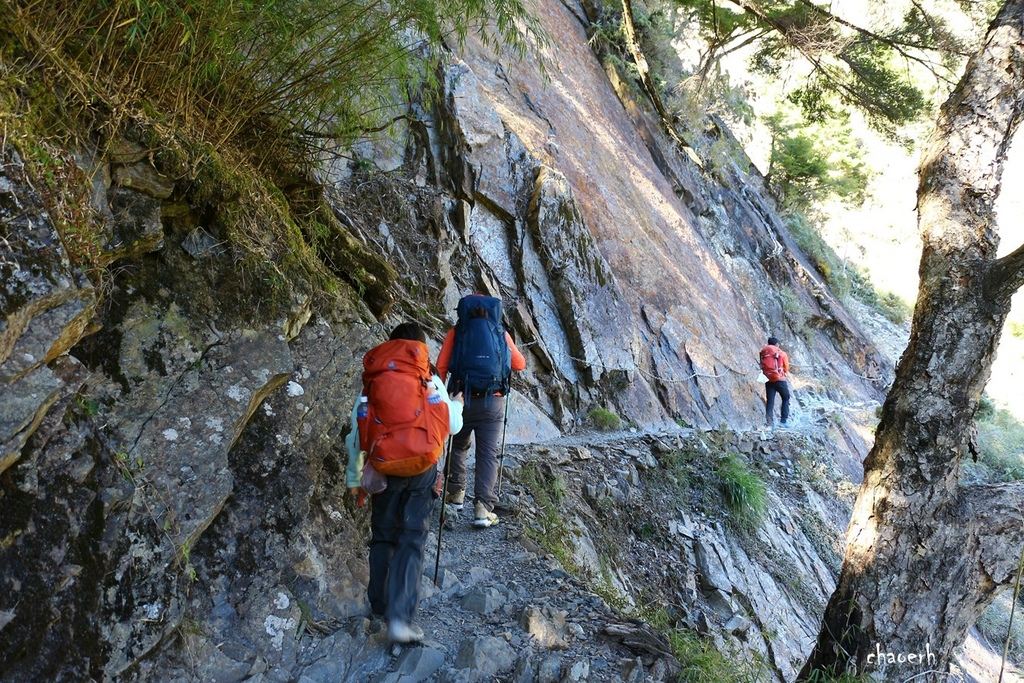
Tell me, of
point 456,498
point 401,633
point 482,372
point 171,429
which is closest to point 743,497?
point 456,498

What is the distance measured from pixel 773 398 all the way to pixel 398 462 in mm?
10930

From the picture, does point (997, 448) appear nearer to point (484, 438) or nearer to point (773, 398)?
point (773, 398)

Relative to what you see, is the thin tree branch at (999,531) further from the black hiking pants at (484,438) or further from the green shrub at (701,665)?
the black hiking pants at (484,438)

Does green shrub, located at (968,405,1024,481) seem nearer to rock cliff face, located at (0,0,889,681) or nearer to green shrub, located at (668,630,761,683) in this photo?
rock cliff face, located at (0,0,889,681)

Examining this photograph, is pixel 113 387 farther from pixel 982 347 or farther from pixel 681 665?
pixel 982 347

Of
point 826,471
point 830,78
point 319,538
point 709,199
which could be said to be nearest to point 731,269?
point 709,199

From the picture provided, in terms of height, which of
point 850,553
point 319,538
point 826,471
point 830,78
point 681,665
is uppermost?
point 830,78

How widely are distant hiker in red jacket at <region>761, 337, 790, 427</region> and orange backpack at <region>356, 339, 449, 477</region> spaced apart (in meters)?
10.2

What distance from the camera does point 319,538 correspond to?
4.50 m

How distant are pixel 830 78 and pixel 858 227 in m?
26.2

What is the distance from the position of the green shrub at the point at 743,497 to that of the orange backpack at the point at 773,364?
4.44 meters

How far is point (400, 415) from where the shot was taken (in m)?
4.12

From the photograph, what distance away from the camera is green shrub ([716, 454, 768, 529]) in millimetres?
8883

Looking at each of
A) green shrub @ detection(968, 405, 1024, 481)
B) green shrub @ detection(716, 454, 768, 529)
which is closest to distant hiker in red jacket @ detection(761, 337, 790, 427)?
green shrub @ detection(968, 405, 1024, 481)
